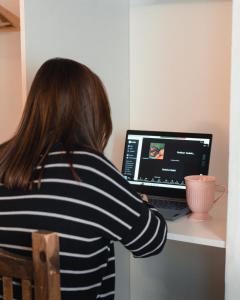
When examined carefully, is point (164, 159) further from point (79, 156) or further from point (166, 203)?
point (79, 156)

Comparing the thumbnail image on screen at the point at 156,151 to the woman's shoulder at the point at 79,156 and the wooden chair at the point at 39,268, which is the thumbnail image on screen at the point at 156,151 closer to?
the woman's shoulder at the point at 79,156

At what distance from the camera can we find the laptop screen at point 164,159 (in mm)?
1764

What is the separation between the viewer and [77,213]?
3.56 ft

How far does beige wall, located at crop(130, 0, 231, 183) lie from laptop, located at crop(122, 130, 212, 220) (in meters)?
0.13

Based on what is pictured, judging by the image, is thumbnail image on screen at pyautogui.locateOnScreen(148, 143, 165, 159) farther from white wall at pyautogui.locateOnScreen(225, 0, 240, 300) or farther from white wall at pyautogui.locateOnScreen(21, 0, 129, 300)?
white wall at pyautogui.locateOnScreen(225, 0, 240, 300)

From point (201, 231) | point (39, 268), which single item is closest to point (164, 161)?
point (201, 231)

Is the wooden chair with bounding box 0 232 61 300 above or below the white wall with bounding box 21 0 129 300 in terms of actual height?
below

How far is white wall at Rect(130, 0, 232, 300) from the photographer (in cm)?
185

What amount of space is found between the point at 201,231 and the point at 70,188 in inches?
18.4

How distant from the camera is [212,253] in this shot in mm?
1960

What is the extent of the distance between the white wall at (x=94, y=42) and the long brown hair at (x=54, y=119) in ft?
1.09

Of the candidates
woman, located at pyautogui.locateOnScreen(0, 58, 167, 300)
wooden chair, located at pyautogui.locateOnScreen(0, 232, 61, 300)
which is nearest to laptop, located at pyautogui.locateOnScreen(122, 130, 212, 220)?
woman, located at pyautogui.locateOnScreen(0, 58, 167, 300)

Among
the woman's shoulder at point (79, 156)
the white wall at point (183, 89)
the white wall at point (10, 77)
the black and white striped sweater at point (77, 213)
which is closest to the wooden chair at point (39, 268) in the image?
the black and white striped sweater at point (77, 213)

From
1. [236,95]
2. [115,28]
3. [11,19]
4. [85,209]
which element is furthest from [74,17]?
[85,209]
